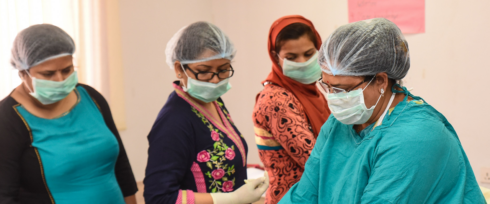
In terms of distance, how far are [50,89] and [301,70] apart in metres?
1.00

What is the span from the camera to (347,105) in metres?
1.05

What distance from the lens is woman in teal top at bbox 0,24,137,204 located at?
1.42 meters

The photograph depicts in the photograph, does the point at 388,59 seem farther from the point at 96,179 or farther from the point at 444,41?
the point at 444,41

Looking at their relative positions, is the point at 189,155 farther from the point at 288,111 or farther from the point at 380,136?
the point at 380,136

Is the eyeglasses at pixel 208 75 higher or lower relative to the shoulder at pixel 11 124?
higher

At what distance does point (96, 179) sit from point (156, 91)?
209 cm

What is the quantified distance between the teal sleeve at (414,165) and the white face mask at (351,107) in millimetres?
109

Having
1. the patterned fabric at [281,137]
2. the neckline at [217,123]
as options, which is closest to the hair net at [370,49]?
the patterned fabric at [281,137]

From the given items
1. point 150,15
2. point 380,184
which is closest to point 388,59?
point 380,184

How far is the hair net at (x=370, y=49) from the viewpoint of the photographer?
38.4 inches

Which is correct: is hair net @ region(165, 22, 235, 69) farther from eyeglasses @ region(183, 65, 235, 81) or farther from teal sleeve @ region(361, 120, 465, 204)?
teal sleeve @ region(361, 120, 465, 204)

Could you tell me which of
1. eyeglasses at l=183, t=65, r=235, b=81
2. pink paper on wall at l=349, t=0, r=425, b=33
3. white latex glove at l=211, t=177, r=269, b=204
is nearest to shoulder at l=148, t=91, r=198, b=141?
eyeglasses at l=183, t=65, r=235, b=81

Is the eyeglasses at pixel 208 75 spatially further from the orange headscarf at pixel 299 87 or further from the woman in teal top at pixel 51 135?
the woman in teal top at pixel 51 135

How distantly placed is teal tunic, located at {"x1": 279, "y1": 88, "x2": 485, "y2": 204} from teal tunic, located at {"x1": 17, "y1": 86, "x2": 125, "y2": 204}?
989 millimetres
